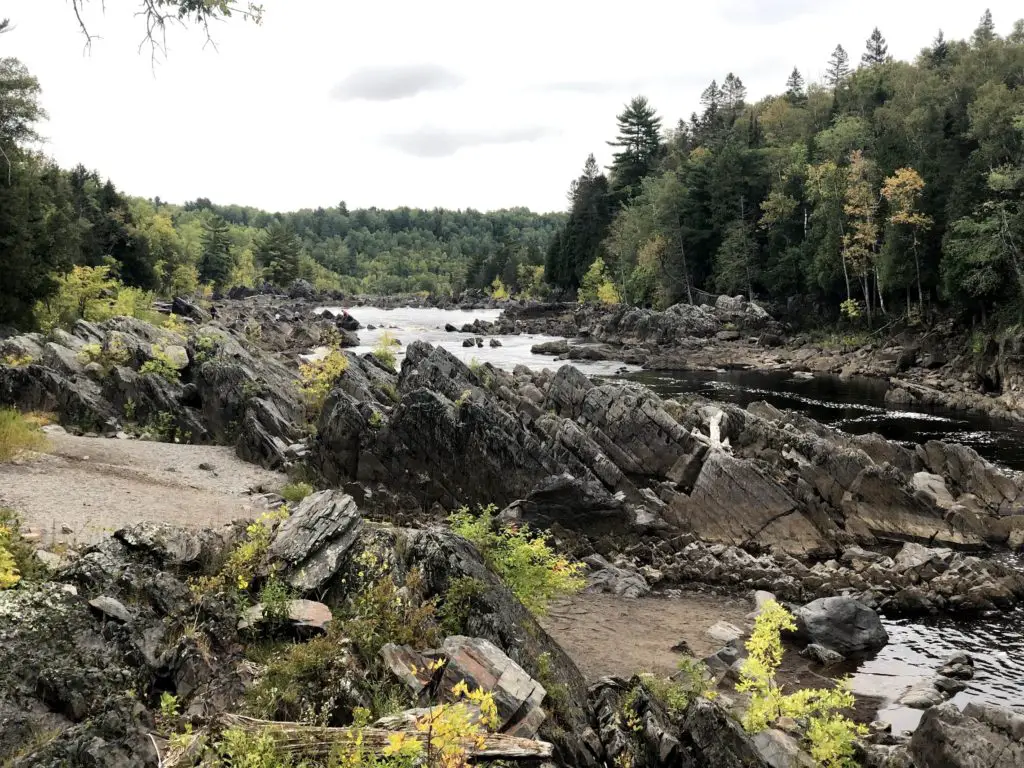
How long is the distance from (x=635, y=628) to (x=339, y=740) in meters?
10.1

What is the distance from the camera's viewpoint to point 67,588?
8141mm

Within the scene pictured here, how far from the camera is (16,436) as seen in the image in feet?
60.9

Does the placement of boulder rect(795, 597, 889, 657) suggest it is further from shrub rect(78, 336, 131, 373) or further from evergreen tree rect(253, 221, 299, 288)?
evergreen tree rect(253, 221, 299, 288)

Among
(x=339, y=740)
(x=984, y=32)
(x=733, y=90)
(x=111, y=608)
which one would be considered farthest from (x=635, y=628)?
(x=733, y=90)

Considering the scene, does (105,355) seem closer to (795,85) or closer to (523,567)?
(523,567)

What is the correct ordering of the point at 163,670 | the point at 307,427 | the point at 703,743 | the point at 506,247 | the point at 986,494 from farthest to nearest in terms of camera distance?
1. the point at 506,247
2. the point at 307,427
3. the point at 986,494
4. the point at 703,743
5. the point at 163,670

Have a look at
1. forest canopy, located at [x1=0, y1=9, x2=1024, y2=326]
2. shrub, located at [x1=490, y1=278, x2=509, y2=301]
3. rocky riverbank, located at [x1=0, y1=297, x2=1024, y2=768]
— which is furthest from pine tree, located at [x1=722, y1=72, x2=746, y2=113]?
rocky riverbank, located at [x1=0, y1=297, x2=1024, y2=768]

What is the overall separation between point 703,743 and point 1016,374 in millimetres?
40775

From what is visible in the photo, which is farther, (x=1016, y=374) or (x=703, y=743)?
(x=1016, y=374)

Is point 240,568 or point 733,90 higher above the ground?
point 733,90

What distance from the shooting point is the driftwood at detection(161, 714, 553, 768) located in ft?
22.3

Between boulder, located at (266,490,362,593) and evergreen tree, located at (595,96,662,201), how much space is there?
347 ft

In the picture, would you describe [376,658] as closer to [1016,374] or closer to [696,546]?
[696,546]

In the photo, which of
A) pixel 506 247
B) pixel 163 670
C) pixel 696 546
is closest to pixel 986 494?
pixel 696 546
